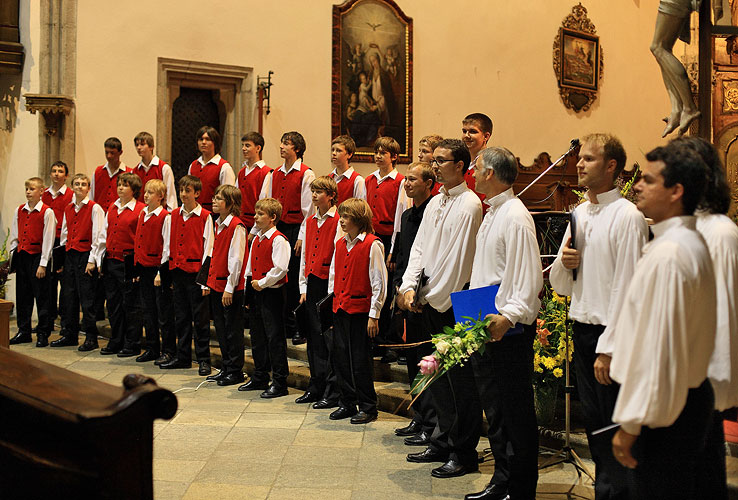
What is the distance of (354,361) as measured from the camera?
562 centimetres

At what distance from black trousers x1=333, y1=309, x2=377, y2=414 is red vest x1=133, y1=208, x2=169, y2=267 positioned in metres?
2.47

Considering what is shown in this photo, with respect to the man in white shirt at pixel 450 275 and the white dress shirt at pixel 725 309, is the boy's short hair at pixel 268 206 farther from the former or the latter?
the white dress shirt at pixel 725 309

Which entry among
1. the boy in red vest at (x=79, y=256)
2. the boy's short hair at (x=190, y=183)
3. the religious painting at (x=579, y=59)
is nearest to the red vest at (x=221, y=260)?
the boy's short hair at (x=190, y=183)

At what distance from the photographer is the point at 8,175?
9.81 m

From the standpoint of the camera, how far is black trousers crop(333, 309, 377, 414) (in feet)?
18.3

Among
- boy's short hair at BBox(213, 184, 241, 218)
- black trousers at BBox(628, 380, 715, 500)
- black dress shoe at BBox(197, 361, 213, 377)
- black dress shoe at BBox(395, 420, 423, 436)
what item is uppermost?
boy's short hair at BBox(213, 184, 241, 218)

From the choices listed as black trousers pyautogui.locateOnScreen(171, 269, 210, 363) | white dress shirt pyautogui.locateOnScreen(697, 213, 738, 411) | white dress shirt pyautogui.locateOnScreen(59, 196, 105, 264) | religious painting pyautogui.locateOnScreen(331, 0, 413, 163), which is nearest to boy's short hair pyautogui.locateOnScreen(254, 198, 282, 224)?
black trousers pyautogui.locateOnScreen(171, 269, 210, 363)

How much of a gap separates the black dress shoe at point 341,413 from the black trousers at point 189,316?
6.08 ft

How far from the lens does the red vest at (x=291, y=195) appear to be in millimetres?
7473

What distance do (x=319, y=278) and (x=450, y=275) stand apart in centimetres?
197

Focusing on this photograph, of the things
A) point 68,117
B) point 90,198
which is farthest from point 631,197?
point 68,117

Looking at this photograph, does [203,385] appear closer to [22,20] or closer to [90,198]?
[90,198]

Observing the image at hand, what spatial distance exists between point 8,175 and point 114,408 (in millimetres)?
8366

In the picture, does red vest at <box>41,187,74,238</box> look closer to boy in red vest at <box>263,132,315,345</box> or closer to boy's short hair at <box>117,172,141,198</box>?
boy's short hair at <box>117,172,141,198</box>
